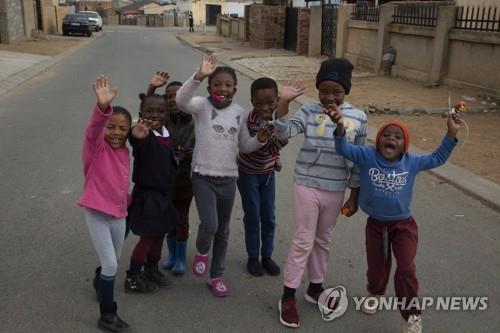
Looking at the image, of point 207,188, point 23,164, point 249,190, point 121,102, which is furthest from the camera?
point 121,102

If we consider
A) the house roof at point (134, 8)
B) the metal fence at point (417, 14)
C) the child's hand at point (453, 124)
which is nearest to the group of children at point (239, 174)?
the child's hand at point (453, 124)

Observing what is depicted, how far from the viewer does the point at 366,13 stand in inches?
734

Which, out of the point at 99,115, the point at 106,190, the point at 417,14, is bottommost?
the point at 106,190

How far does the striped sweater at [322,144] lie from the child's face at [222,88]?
1.36 feet

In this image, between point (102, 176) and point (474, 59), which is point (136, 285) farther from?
point (474, 59)

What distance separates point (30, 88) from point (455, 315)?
488 inches

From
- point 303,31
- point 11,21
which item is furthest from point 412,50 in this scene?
point 11,21

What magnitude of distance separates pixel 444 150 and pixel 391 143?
1.00 ft

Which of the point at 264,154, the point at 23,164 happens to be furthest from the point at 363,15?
the point at 264,154

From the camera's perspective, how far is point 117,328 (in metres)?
3.11

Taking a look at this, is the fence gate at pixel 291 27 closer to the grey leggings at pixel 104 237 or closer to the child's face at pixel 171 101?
the child's face at pixel 171 101

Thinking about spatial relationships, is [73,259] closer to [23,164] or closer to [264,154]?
[264,154]

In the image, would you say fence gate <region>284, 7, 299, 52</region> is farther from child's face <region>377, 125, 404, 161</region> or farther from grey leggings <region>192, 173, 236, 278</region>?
child's face <region>377, 125, 404, 161</region>

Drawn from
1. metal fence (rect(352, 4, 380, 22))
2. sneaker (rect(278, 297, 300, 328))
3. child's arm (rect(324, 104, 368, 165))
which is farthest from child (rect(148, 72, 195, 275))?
metal fence (rect(352, 4, 380, 22))
